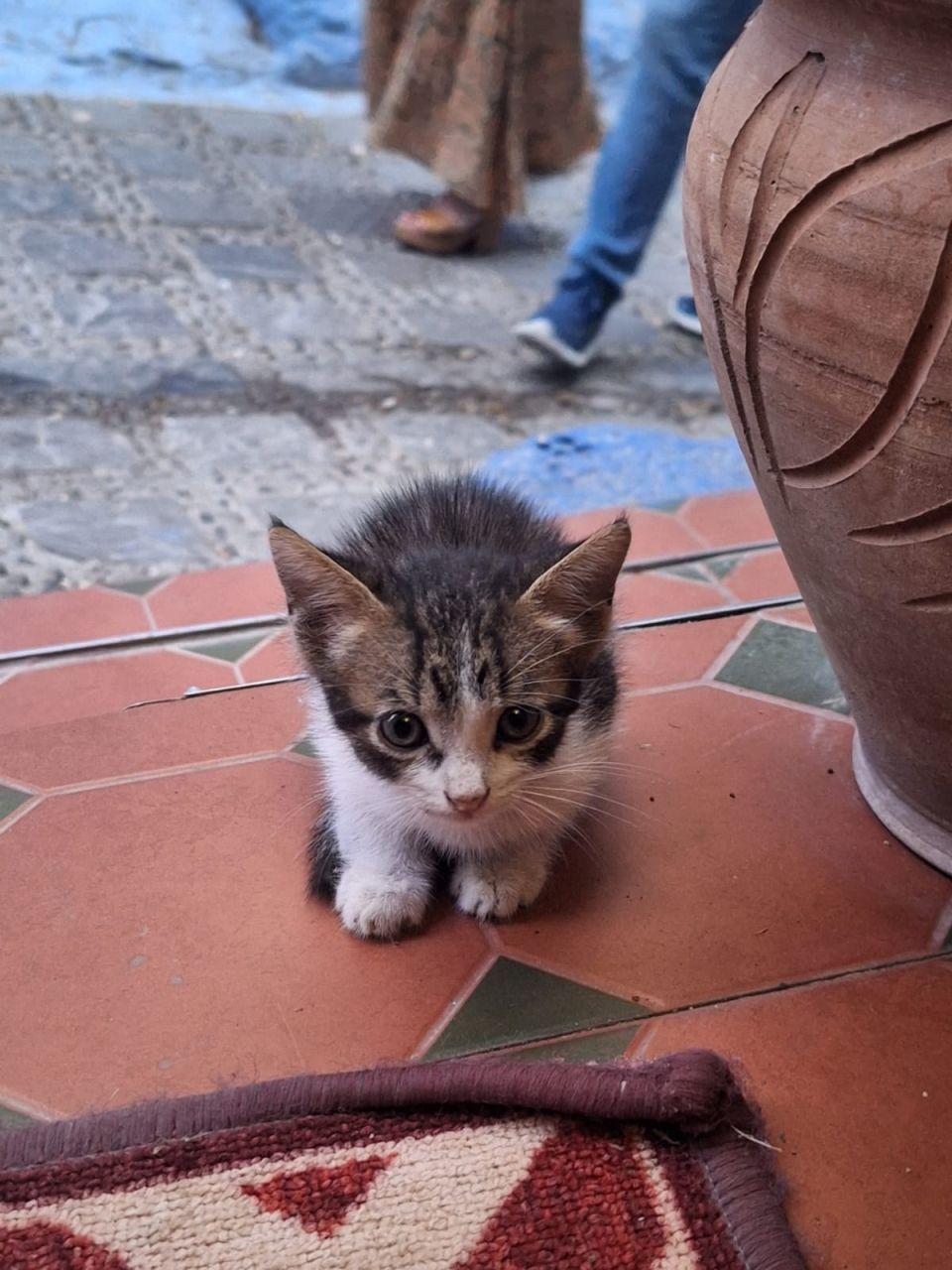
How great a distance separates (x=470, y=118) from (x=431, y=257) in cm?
45

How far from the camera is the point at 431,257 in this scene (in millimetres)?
4020

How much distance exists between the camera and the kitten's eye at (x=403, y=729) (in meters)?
1.41

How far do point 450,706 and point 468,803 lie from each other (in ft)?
0.35

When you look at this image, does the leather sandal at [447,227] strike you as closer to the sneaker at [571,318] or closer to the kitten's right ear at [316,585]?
the sneaker at [571,318]

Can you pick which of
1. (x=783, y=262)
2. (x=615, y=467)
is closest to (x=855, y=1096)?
(x=783, y=262)

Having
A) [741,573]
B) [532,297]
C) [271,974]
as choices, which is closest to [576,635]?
[271,974]

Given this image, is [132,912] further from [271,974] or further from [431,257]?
[431,257]

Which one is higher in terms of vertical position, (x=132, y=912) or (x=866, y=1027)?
(x=866, y=1027)

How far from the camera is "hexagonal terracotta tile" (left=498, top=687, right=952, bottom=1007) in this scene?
150cm

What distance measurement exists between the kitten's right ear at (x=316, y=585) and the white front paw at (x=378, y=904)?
0.32 metres

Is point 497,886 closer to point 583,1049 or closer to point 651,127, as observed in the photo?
point 583,1049

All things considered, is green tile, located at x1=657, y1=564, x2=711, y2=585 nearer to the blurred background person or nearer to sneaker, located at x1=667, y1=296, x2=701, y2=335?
sneaker, located at x1=667, y1=296, x2=701, y2=335

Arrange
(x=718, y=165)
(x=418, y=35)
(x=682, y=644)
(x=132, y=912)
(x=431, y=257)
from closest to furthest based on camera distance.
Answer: (x=718, y=165) → (x=132, y=912) → (x=682, y=644) → (x=418, y=35) → (x=431, y=257)

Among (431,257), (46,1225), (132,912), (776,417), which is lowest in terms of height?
(431,257)
